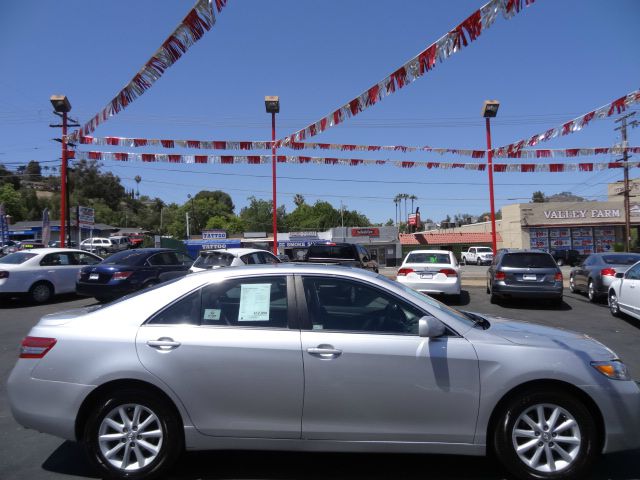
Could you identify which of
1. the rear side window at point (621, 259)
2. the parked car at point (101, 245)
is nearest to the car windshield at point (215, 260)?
the rear side window at point (621, 259)

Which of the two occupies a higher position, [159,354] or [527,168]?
[527,168]

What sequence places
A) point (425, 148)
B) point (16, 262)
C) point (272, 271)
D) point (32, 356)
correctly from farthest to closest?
point (425, 148) < point (16, 262) < point (272, 271) < point (32, 356)

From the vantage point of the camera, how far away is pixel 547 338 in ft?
11.8

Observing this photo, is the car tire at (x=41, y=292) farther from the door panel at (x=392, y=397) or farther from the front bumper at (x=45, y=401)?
the door panel at (x=392, y=397)

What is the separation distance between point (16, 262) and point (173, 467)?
37.2ft

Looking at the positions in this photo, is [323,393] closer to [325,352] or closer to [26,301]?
[325,352]

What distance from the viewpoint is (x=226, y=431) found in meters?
3.37

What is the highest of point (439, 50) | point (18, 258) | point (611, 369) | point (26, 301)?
point (439, 50)

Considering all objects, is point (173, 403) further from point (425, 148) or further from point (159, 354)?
point (425, 148)

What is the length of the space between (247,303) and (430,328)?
4.55 ft

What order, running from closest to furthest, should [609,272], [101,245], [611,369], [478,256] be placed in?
[611,369] → [609,272] → [478,256] → [101,245]

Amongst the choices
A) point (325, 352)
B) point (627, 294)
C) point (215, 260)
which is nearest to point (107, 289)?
point (215, 260)

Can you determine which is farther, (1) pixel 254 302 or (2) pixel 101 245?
(2) pixel 101 245

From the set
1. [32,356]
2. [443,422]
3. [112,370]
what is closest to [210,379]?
[112,370]
